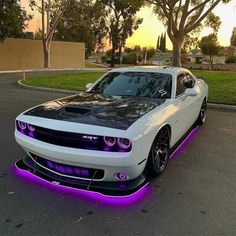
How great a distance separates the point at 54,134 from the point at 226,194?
7.21 feet

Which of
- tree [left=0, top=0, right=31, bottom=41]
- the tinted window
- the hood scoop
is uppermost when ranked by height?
tree [left=0, top=0, right=31, bottom=41]

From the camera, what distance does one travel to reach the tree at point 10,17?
922 inches

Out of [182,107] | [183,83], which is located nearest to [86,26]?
[183,83]

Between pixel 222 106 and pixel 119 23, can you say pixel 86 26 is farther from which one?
pixel 222 106

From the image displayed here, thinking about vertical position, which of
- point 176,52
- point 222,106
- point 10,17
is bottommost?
point 222,106

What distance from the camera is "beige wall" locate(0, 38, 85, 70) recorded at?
101 ft

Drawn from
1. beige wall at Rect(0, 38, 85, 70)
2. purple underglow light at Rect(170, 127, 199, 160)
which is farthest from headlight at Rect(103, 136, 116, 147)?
beige wall at Rect(0, 38, 85, 70)

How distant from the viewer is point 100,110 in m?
4.20

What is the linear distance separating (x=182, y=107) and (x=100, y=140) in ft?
7.15

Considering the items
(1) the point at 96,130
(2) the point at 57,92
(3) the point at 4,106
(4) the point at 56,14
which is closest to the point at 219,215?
(1) the point at 96,130

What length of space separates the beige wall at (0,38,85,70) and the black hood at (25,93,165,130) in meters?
23.9

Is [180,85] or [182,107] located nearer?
[182,107]

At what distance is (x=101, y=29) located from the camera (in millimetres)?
48906

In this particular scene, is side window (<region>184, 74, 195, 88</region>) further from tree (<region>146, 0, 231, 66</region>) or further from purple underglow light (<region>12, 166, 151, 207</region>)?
tree (<region>146, 0, 231, 66</region>)
